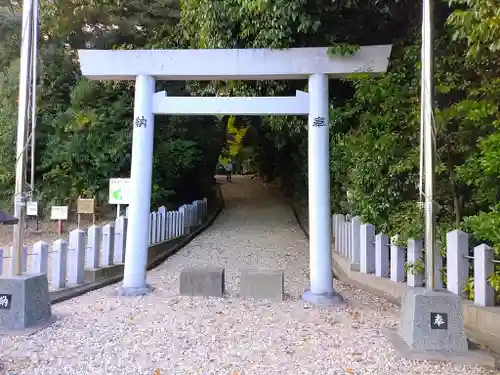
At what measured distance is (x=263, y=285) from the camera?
6848 mm

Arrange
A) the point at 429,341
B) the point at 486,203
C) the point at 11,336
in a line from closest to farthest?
the point at 429,341
the point at 11,336
the point at 486,203

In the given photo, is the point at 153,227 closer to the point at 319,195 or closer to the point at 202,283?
the point at 202,283

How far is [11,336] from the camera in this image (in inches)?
188

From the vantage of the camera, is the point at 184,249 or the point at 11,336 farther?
the point at 184,249

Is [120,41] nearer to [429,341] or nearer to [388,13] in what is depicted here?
[388,13]

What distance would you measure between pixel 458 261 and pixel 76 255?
5218 mm

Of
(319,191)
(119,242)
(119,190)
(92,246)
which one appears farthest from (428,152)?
(119,190)

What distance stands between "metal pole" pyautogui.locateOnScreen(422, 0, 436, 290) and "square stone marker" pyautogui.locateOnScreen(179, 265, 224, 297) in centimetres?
318

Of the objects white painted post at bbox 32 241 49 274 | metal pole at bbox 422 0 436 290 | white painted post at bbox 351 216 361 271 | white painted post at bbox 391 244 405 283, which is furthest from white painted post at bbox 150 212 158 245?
metal pole at bbox 422 0 436 290

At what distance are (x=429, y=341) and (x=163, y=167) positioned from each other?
10.7 m

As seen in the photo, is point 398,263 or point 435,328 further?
point 398,263

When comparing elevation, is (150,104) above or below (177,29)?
below

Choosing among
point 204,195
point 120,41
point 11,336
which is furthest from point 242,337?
point 204,195

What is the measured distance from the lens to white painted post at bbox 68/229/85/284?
23.5 ft
